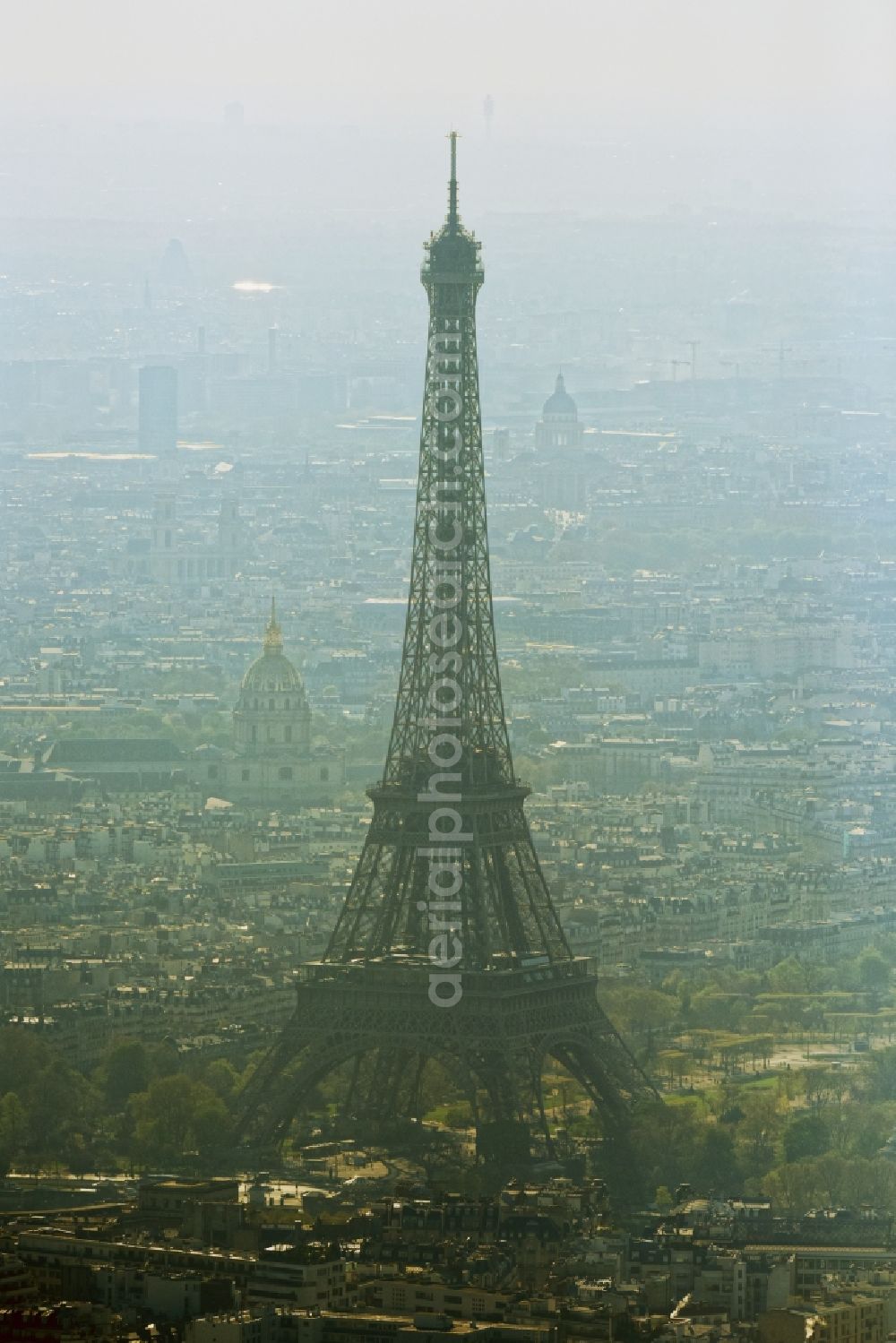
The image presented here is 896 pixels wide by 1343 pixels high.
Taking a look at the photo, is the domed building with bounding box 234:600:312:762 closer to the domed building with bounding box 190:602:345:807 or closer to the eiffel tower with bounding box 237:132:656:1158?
the domed building with bounding box 190:602:345:807

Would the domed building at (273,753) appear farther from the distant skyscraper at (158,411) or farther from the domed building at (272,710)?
the distant skyscraper at (158,411)

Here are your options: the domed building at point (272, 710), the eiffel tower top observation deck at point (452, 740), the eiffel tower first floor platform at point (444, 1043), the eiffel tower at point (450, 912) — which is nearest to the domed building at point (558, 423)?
the domed building at point (272, 710)

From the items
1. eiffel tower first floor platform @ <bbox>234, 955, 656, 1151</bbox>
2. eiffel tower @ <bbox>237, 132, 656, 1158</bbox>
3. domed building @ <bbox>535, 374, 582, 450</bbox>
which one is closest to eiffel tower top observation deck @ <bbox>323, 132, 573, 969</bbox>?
eiffel tower @ <bbox>237, 132, 656, 1158</bbox>

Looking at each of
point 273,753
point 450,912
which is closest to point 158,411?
point 273,753

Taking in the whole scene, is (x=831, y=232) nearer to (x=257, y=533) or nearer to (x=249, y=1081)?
(x=257, y=533)

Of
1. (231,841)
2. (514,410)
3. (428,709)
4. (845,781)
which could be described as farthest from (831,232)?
(428,709)
